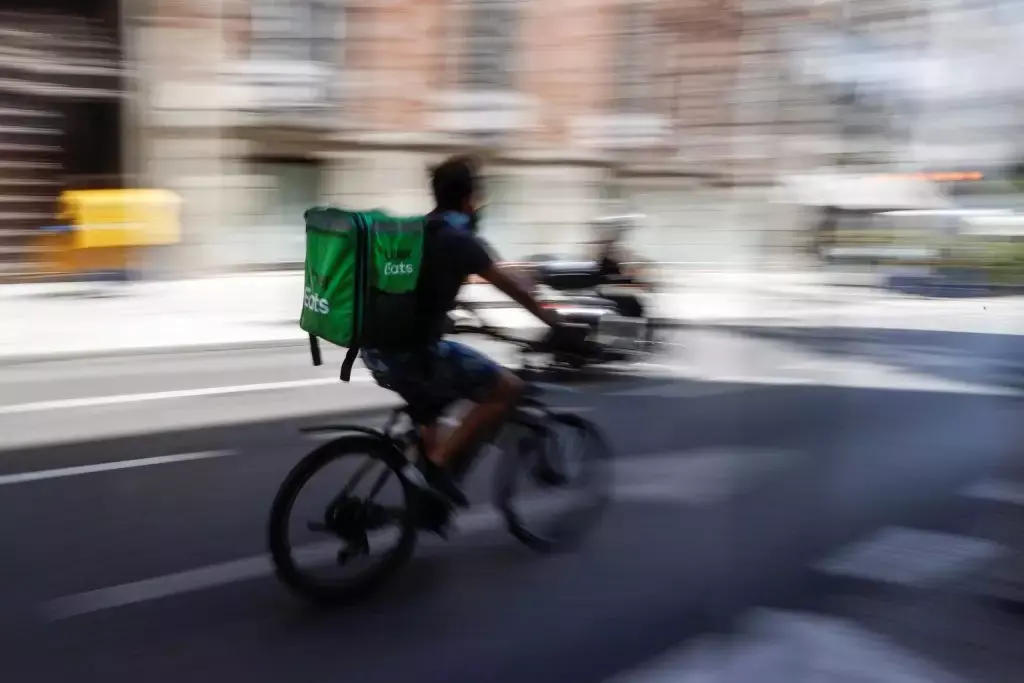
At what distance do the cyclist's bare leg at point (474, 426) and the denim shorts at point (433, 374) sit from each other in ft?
0.12

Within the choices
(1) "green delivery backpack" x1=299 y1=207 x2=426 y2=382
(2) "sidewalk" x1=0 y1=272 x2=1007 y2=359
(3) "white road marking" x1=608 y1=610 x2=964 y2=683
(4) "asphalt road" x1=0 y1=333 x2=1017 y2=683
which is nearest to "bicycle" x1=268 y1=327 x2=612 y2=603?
(4) "asphalt road" x1=0 y1=333 x2=1017 y2=683

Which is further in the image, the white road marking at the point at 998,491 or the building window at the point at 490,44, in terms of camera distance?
the building window at the point at 490,44

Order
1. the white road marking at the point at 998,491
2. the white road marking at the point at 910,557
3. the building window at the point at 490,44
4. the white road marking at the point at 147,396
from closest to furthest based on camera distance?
1. the white road marking at the point at 910,557
2. the white road marking at the point at 998,491
3. the white road marking at the point at 147,396
4. the building window at the point at 490,44

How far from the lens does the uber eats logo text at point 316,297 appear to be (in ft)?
13.4

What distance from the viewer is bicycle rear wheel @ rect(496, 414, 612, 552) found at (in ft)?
16.2

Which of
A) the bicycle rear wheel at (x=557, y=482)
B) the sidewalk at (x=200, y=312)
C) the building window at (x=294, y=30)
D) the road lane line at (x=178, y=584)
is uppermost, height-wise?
the building window at (x=294, y=30)

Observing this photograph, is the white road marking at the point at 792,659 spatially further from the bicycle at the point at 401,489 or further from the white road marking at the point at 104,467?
the white road marking at the point at 104,467

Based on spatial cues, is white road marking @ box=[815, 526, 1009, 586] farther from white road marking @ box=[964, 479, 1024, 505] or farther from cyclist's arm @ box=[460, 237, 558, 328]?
cyclist's arm @ box=[460, 237, 558, 328]

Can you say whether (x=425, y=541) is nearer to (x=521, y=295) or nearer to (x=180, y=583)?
(x=180, y=583)

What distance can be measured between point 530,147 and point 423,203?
2.84 m

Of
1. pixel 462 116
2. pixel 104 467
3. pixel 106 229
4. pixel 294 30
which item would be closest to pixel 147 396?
pixel 104 467

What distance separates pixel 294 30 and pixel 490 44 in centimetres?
419

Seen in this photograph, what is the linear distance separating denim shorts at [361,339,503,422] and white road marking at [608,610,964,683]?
123 cm

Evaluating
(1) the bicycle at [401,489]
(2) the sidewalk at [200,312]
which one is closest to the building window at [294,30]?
(2) the sidewalk at [200,312]
